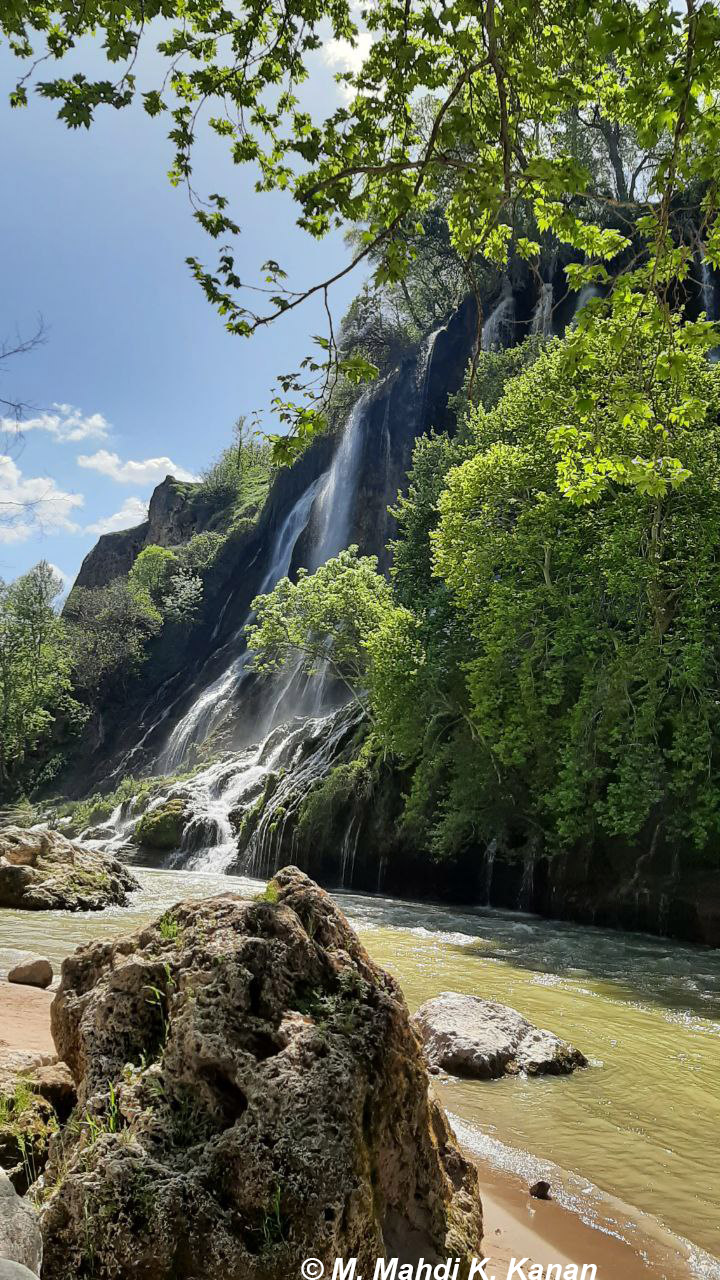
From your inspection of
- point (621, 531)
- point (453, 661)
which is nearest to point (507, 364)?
point (453, 661)

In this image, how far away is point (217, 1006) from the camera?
2967mm

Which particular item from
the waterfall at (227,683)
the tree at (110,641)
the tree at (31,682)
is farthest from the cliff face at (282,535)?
the tree at (31,682)

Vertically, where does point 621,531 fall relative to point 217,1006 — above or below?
above

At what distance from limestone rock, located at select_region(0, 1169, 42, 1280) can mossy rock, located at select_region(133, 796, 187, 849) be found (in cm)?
2376

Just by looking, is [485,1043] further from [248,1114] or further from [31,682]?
[31,682]

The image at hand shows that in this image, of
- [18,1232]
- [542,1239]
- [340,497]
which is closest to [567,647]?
[542,1239]

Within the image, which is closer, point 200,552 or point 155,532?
point 200,552

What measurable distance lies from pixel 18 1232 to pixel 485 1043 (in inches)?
165

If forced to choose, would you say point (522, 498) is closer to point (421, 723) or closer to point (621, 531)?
point (621, 531)

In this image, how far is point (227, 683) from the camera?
40750 mm

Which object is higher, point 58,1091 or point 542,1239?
point 58,1091

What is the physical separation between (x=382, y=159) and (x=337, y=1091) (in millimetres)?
6050

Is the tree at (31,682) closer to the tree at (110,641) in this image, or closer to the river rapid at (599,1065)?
the tree at (110,641)

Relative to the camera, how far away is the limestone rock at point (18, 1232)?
7.65 ft
